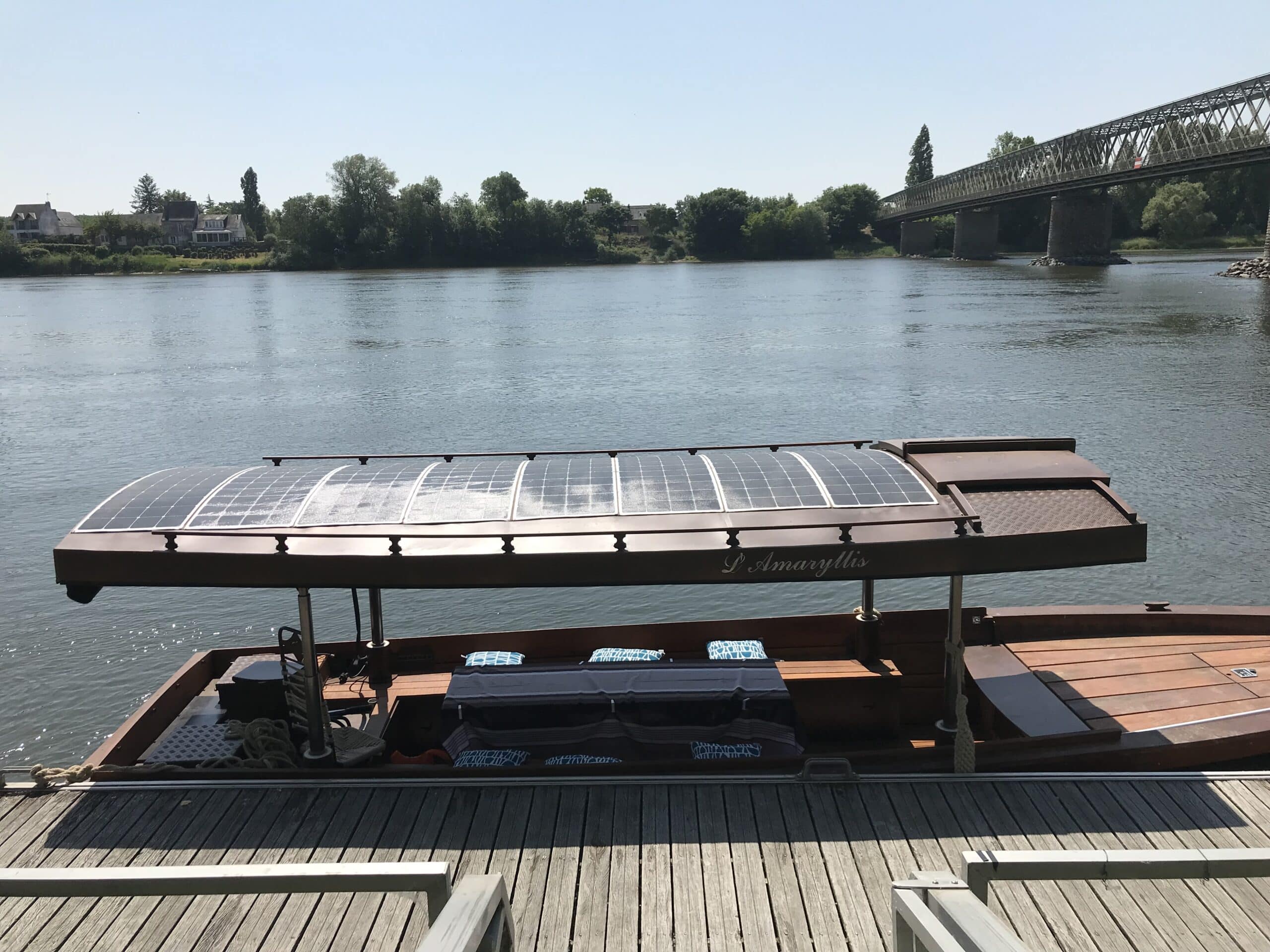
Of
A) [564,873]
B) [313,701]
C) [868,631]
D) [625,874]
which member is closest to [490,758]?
[313,701]

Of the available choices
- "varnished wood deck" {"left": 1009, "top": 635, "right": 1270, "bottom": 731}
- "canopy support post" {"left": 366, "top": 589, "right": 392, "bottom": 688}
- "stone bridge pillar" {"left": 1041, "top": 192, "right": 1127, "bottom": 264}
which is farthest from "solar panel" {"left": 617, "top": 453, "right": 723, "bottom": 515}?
"stone bridge pillar" {"left": 1041, "top": 192, "right": 1127, "bottom": 264}

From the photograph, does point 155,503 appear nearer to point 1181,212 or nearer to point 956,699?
point 956,699

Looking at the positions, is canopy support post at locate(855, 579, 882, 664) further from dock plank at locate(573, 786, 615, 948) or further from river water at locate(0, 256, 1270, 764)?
river water at locate(0, 256, 1270, 764)

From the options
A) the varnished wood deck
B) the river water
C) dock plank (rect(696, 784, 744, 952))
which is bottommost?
the river water

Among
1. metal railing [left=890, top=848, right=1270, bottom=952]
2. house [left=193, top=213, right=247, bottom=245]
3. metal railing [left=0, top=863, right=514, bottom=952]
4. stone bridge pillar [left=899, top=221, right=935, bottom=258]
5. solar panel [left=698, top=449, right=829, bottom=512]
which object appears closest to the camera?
metal railing [left=890, top=848, right=1270, bottom=952]

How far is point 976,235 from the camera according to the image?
488 ft

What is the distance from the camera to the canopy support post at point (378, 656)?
36.8ft

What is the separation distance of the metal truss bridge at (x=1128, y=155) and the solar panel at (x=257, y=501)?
3219 inches

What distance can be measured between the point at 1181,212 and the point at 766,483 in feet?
464

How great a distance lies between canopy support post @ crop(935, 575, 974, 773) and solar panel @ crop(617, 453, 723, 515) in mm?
2310

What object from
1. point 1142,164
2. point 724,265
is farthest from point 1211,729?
point 724,265

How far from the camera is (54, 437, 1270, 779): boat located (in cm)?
884

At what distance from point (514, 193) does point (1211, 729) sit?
14787 cm

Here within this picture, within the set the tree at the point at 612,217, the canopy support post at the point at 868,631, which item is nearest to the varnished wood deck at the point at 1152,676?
the canopy support post at the point at 868,631
